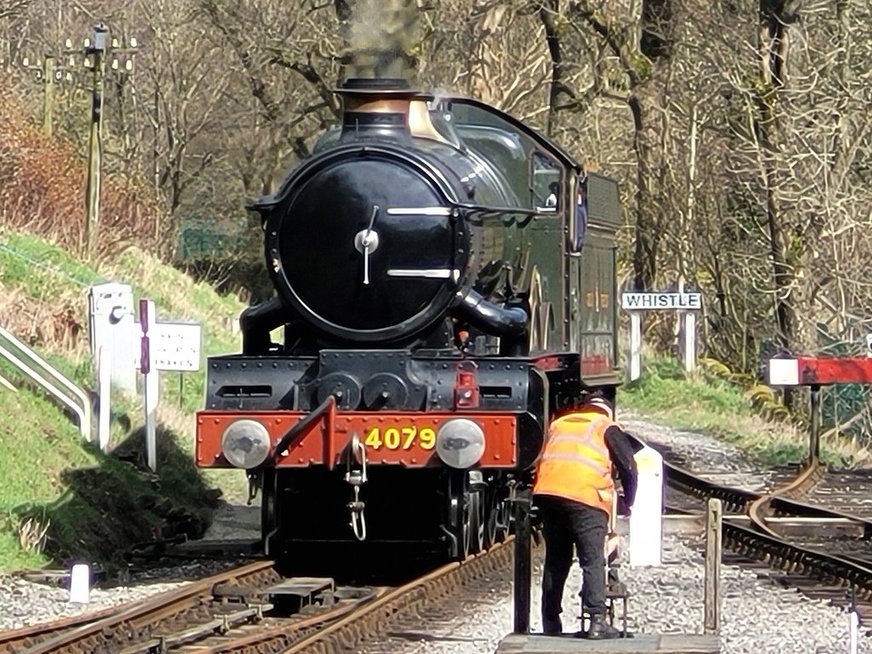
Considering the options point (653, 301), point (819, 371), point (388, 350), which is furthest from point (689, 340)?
point (388, 350)

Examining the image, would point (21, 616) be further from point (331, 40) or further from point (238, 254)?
point (238, 254)

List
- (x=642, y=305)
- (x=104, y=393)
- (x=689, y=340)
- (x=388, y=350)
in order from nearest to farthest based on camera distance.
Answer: (x=388, y=350) → (x=104, y=393) → (x=642, y=305) → (x=689, y=340)

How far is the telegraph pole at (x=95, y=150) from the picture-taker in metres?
28.3

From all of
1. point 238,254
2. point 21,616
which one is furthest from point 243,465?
point 238,254

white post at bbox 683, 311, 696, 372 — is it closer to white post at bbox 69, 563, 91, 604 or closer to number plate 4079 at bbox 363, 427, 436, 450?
number plate 4079 at bbox 363, 427, 436, 450

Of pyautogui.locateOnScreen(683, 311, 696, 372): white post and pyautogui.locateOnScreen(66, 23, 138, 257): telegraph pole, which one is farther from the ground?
pyautogui.locateOnScreen(66, 23, 138, 257): telegraph pole

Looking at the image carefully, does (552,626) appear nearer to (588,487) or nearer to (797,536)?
(588,487)

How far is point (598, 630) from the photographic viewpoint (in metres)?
8.66

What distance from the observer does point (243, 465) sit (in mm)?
11703

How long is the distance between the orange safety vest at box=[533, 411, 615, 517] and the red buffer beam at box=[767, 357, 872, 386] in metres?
12.1

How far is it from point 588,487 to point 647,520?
98.1 inches

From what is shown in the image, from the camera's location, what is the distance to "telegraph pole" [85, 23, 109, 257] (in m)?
28.3

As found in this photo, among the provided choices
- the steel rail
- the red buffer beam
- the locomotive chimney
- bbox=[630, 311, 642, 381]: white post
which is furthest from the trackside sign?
the steel rail

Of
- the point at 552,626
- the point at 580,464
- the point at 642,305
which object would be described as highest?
the point at 642,305
